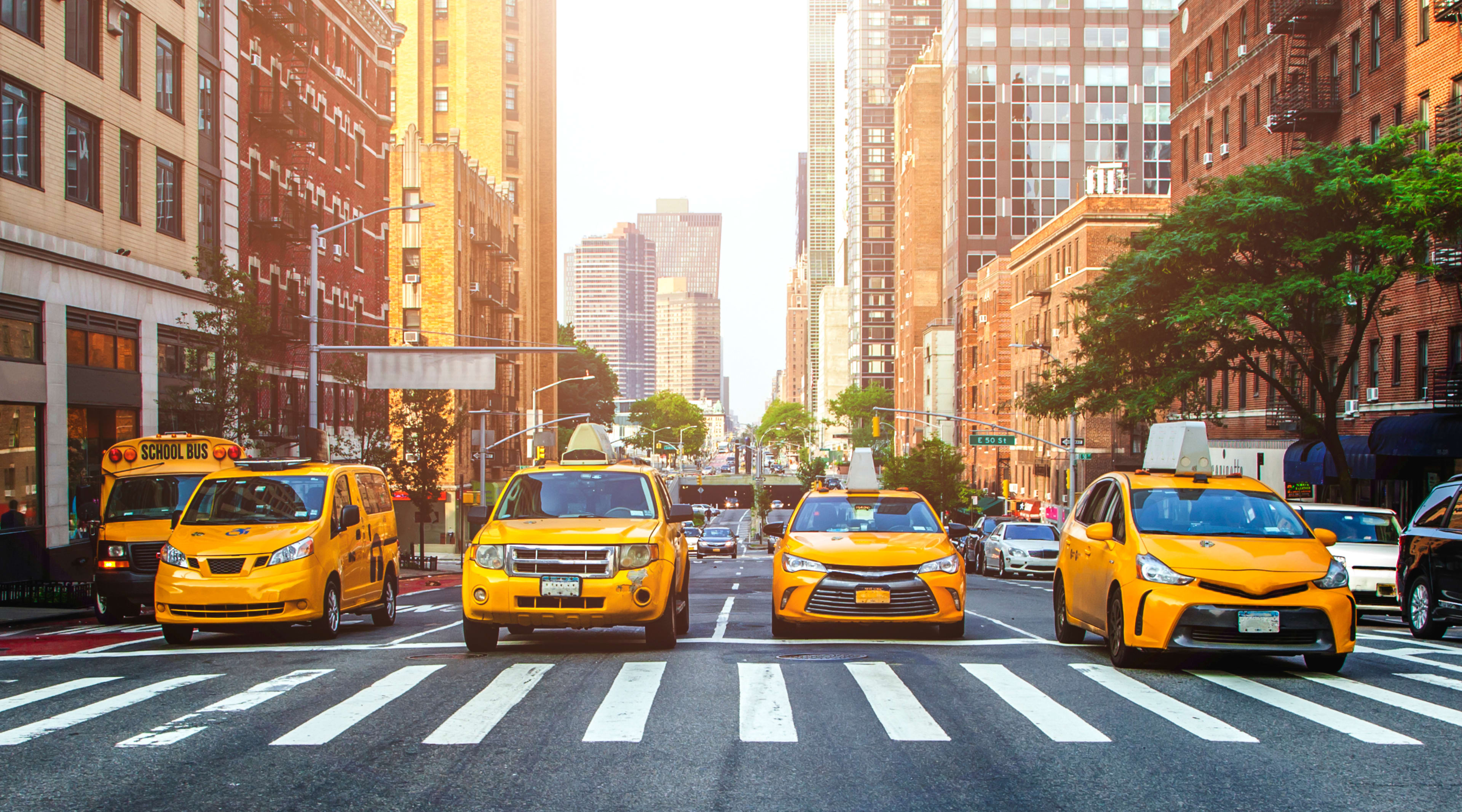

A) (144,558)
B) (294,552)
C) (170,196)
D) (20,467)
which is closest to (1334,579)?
(294,552)

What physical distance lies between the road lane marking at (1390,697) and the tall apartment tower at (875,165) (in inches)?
5925

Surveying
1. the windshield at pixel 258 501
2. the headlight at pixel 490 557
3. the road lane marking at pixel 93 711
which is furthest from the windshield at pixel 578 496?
the road lane marking at pixel 93 711

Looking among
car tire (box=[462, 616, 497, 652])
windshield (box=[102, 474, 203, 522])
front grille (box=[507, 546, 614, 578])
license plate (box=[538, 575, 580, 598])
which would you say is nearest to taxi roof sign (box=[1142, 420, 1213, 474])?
front grille (box=[507, 546, 614, 578])

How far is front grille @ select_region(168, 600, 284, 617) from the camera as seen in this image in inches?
583

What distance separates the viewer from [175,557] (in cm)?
1507

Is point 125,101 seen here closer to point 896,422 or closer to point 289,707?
point 289,707

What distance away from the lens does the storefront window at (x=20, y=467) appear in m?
26.0

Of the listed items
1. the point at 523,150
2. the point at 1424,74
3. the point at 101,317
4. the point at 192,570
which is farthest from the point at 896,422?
the point at 192,570

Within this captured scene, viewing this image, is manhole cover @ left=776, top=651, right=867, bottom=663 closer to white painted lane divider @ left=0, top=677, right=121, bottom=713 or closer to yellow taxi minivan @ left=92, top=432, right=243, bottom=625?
white painted lane divider @ left=0, top=677, right=121, bottom=713

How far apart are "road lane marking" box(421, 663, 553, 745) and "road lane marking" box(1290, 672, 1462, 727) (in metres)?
6.63

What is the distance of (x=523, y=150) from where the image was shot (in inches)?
3477

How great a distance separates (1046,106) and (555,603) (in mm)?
97569

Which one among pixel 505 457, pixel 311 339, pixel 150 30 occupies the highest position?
pixel 150 30

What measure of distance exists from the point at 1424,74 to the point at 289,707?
116 ft
